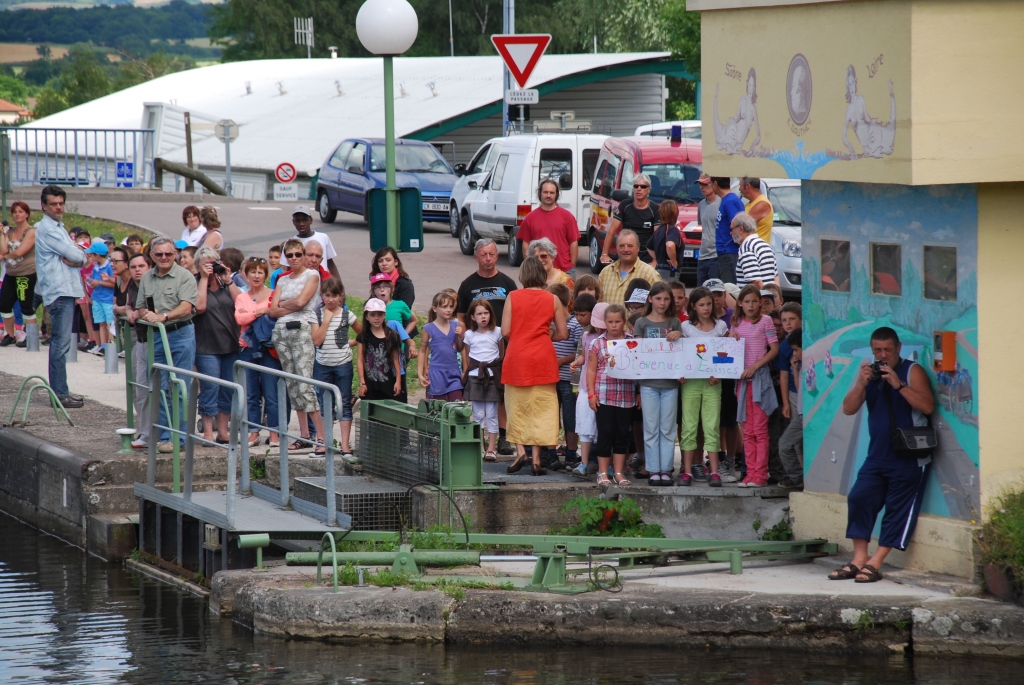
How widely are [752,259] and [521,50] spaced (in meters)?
5.20

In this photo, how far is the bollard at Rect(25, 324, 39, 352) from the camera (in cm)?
1686

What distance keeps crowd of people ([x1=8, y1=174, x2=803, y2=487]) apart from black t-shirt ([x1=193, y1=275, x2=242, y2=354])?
1cm

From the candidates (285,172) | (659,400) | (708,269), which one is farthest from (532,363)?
(285,172)

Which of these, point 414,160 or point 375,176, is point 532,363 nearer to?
point 375,176

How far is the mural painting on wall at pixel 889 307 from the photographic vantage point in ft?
27.3

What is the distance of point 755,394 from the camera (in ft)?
32.9

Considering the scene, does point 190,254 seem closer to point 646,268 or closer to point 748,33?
point 646,268

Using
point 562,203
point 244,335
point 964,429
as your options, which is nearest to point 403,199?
point 244,335

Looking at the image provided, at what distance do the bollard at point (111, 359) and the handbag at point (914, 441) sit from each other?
387 inches

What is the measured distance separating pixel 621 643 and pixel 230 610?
2595 mm

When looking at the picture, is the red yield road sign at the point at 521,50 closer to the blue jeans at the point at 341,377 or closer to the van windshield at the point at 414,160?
the blue jeans at the point at 341,377

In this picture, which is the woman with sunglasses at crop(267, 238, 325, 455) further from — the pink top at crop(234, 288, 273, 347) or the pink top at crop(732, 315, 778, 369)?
the pink top at crop(732, 315, 778, 369)

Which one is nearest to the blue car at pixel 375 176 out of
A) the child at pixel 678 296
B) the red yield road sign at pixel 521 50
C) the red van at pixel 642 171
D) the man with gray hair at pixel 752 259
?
the red van at pixel 642 171

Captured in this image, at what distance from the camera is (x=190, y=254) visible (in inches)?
472
